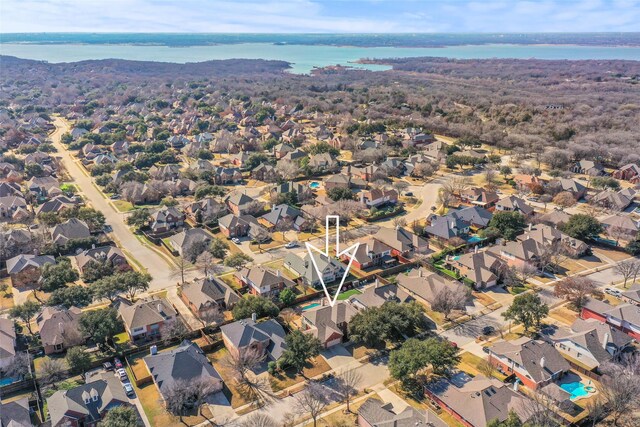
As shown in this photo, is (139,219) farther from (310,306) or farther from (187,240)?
(310,306)

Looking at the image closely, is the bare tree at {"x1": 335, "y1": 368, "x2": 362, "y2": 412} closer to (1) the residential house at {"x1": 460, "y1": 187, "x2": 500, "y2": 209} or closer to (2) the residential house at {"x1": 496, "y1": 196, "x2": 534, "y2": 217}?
(2) the residential house at {"x1": 496, "y1": 196, "x2": 534, "y2": 217}

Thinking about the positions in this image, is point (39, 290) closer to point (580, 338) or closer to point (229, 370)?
point (229, 370)

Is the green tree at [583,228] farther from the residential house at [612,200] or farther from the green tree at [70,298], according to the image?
the green tree at [70,298]

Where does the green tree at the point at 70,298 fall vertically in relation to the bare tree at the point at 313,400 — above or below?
above

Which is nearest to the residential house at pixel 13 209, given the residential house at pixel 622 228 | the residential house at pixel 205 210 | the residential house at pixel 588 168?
the residential house at pixel 205 210

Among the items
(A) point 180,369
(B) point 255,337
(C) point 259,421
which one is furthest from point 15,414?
(B) point 255,337
